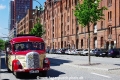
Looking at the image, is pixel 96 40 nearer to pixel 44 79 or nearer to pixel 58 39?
pixel 58 39

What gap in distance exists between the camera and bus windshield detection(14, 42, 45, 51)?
636 inches

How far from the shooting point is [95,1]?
25344 mm

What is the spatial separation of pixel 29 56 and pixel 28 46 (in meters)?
1.10

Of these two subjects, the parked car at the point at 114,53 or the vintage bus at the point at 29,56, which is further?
the parked car at the point at 114,53

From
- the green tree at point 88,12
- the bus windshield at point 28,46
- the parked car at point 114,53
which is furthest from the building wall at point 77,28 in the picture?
the bus windshield at point 28,46

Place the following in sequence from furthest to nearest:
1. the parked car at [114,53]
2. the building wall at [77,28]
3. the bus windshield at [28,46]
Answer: the building wall at [77,28] → the parked car at [114,53] → the bus windshield at [28,46]

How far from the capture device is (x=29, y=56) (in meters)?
15.2

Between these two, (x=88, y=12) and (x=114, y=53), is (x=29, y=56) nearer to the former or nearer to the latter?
(x=88, y=12)

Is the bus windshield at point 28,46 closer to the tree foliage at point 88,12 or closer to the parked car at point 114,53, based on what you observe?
the tree foliage at point 88,12

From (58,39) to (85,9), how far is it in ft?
244

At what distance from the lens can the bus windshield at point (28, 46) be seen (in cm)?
1616

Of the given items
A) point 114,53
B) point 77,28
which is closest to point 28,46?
point 114,53

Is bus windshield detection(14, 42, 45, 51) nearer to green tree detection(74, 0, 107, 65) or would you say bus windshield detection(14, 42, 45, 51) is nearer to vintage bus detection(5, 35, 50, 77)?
vintage bus detection(5, 35, 50, 77)

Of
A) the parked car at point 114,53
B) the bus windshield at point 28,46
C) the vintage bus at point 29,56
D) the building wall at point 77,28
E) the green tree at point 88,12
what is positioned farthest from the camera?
the building wall at point 77,28
